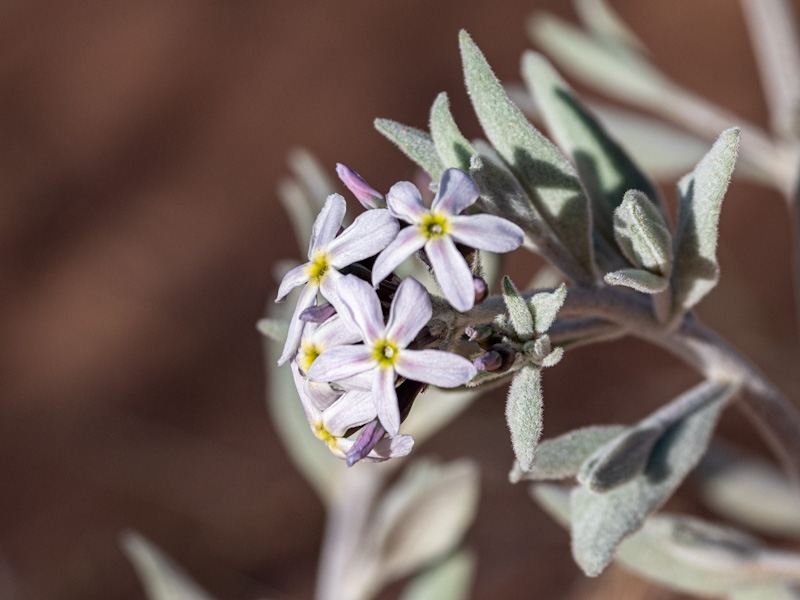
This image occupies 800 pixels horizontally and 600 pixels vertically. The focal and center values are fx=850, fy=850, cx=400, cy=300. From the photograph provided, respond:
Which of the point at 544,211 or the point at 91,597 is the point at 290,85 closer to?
the point at 91,597

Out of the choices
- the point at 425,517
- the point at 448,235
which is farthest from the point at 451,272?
the point at 425,517

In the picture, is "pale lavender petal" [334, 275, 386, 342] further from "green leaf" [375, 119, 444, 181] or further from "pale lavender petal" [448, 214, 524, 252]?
"green leaf" [375, 119, 444, 181]

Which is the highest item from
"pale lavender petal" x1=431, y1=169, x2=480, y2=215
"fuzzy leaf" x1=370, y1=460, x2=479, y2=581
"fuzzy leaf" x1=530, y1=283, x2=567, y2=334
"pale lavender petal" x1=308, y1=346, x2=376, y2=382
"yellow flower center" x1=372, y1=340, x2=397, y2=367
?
"pale lavender petal" x1=431, y1=169, x2=480, y2=215

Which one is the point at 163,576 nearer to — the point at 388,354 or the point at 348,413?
the point at 348,413

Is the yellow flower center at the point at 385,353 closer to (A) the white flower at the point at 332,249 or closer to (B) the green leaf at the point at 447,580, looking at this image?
(A) the white flower at the point at 332,249

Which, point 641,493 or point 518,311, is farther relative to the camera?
point 641,493

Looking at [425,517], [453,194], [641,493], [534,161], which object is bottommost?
[425,517]

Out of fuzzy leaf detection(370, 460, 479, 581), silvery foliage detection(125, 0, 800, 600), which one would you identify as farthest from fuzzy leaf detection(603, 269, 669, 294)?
fuzzy leaf detection(370, 460, 479, 581)
